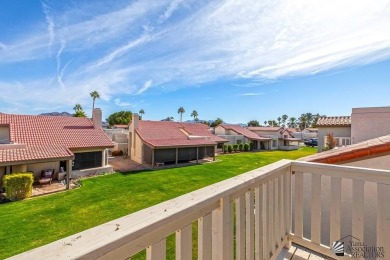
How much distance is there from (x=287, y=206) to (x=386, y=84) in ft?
39.0

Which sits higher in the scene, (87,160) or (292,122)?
(292,122)

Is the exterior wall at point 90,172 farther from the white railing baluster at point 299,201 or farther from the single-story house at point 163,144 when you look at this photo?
the white railing baluster at point 299,201

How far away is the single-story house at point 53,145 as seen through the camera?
40.9 feet

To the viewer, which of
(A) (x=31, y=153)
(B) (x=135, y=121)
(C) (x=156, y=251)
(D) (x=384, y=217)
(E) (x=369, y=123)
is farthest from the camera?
(B) (x=135, y=121)

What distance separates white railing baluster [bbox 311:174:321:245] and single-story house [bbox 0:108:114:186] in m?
14.8

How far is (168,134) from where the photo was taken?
23438 mm

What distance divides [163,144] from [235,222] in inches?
742

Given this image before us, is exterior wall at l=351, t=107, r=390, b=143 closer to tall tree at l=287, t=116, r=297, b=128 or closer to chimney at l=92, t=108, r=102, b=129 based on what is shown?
chimney at l=92, t=108, r=102, b=129

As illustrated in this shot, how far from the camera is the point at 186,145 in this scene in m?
21.7

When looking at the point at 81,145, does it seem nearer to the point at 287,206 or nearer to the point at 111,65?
the point at 111,65

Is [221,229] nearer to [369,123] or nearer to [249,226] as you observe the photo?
[249,226]

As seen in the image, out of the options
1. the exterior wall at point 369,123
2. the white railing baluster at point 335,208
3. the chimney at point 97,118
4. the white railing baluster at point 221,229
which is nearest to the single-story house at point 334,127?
the exterior wall at point 369,123

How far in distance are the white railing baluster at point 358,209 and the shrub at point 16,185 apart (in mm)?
14768

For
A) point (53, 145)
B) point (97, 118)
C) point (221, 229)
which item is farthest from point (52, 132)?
point (221, 229)
